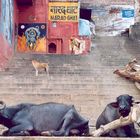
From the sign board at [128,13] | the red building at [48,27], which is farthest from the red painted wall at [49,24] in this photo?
the sign board at [128,13]

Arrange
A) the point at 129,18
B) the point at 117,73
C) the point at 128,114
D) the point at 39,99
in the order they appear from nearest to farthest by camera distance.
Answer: the point at 128,114 → the point at 39,99 → the point at 117,73 → the point at 129,18

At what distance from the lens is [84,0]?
33.0 meters

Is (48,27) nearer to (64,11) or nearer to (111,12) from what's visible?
(64,11)

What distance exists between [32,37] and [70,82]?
11.8 meters

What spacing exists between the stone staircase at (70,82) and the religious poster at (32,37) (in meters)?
5.42

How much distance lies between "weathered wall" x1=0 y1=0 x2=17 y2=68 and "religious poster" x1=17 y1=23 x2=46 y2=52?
176cm

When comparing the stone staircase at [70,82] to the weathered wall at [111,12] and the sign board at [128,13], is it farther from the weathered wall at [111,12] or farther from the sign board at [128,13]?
the sign board at [128,13]

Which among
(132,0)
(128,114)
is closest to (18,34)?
(132,0)

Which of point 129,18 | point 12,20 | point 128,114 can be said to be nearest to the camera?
point 128,114

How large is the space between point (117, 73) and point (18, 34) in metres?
10.5

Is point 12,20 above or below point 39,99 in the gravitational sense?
→ above

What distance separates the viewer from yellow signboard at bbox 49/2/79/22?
28891 mm

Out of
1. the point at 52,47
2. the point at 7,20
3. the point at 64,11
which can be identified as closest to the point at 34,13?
the point at 64,11

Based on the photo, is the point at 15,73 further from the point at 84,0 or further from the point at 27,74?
the point at 84,0
